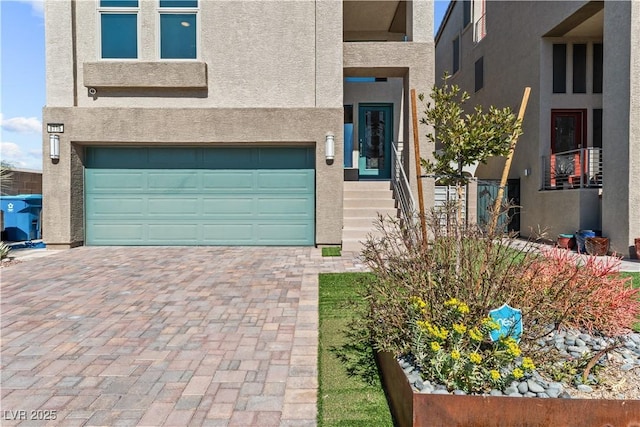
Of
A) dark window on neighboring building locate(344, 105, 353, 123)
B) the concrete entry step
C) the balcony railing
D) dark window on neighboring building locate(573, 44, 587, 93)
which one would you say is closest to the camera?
the concrete entry step

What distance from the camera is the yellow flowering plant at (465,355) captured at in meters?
2.54

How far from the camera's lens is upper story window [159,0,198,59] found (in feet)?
32.4

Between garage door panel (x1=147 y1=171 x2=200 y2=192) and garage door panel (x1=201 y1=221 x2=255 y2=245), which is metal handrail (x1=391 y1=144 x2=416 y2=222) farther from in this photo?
garage door panel (x1=147 y1=171 x2=200 y2=192)

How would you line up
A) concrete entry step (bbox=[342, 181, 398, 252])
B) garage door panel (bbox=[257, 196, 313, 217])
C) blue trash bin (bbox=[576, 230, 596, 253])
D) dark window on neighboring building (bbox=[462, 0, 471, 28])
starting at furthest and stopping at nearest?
1. dark window on neighboring building (bbox=[462, 0, 471, 28])
2. garage door panel (bbox=[257, 196, 313, 217])
3. concrete entry step (bbox=[342, 181, 398, 252])
4. blue trash bin (bbox=[576, 230, 596, 253])

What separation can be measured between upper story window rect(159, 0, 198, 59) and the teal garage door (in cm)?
241

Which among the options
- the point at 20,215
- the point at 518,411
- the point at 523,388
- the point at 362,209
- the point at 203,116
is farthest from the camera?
the point at 20,215

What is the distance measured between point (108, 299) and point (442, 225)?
470cm

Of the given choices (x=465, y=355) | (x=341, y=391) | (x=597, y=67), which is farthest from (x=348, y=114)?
(x=465, y=355)

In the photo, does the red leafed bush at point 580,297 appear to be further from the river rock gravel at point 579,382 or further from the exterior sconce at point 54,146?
the exterior sconce at point 54,146

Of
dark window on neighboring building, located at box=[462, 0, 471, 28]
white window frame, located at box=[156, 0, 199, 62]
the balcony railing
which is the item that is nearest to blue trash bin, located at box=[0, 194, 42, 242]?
white window frame, located at box=[156, 0, 199, 62]

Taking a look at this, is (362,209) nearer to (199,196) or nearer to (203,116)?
(199,196)

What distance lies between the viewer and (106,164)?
10.3 metres

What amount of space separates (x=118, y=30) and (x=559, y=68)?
12322 mm

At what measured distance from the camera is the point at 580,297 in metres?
3.55
